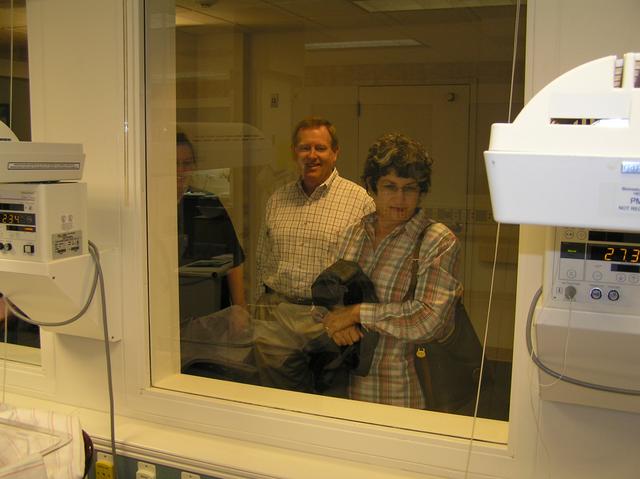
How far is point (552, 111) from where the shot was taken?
2.61 feet

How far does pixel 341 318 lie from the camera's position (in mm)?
2111

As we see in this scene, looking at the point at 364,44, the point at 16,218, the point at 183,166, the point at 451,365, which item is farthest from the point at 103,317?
the point at 364,44

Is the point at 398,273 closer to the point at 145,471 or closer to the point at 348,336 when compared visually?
the point at 348,336

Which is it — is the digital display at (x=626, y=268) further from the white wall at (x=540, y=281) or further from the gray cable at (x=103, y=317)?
the gray cable at (x=103, y=317)

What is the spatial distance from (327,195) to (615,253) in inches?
48.5

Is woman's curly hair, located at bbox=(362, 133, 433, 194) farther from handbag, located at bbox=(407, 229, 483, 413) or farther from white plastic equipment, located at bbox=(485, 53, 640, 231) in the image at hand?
white plastic equipment, located at bbox=(485, 53, 640, 231)

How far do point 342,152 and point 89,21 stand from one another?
108cm

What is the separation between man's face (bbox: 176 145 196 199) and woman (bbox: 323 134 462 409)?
57cm

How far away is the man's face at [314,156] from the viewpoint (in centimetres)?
229

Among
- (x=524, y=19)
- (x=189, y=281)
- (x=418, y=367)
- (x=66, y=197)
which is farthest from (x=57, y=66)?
(x=418, y=367)

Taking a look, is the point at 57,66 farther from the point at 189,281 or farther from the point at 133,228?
the point at 189,281

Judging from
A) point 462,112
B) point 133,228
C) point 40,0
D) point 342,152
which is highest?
point 40,0

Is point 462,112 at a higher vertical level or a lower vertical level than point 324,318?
higher

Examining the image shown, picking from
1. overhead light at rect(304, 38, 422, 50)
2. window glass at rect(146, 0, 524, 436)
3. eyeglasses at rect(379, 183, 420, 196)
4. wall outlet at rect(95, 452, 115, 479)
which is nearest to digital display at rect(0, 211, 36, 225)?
window glass at rect(146, 0, 524, 436)
